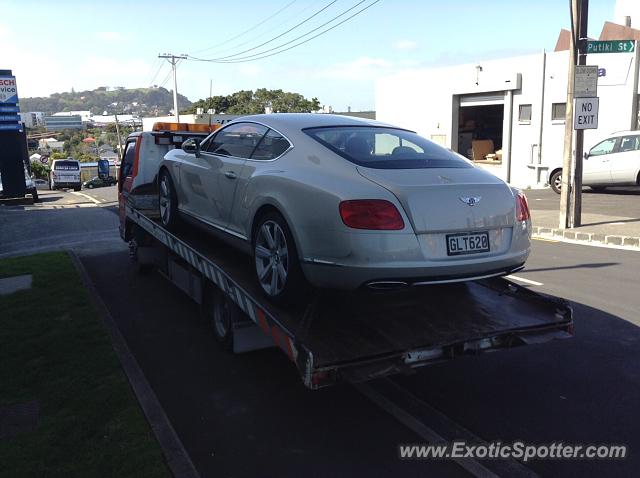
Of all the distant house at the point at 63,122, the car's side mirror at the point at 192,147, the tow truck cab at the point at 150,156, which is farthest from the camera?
the distant house at the point at 63,122

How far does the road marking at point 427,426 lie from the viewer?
134 inches

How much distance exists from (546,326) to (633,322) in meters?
2.43

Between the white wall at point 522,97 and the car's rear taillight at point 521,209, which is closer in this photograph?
the car's rear taillight at point 521,209

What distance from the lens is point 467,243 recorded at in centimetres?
390

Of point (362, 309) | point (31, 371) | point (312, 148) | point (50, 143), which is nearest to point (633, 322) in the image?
point (362, 309)

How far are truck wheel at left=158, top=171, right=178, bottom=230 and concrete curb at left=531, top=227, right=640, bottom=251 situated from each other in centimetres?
732

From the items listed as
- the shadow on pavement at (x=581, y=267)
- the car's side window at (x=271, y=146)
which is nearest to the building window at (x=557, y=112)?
the shadow on pavement at (x=581, y=267)

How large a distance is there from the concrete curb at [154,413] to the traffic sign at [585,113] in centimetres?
930

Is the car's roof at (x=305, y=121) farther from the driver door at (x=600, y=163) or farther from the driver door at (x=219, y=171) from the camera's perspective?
the driver door at (x=600, y=163)

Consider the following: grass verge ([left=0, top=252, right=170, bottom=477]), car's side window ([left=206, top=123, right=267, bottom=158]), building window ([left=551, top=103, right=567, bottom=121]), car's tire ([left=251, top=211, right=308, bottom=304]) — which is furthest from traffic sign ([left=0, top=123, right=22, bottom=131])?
car's tire ([left=251, top=211, right=308, bottom=304])

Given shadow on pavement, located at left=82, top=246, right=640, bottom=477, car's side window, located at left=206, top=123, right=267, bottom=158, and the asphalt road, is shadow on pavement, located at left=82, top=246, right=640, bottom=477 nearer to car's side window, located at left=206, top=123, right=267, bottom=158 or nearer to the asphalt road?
the asphalt road

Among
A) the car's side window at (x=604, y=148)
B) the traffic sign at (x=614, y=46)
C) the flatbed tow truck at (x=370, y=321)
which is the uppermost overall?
the traffic sign at (x=614, y=46)

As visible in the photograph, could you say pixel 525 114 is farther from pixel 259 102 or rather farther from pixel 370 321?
pixel 259 102

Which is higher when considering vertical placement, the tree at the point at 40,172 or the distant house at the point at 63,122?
the distant house at the point at 63,122
